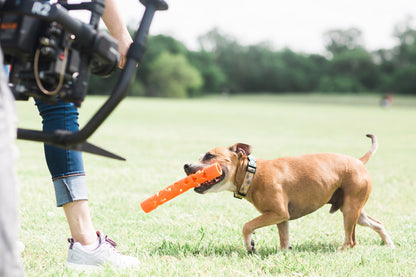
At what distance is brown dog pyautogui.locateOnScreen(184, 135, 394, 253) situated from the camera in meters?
3.52

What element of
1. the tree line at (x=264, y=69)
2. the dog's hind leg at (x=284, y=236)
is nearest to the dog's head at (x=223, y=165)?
the dog's hind leg at (x=284, y=236)

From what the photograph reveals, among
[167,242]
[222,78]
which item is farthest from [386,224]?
[222,78]

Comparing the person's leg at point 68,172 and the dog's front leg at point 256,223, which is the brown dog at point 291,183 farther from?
the person's leg at point 68,172

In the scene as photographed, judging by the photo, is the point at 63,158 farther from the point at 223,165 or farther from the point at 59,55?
the point at 223,165

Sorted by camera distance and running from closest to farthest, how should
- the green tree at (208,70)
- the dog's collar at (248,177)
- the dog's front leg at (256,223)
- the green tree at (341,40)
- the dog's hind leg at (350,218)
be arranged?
the dog's front leg at (256,223) < the dog's collar at (248,177) < the dog's hind leg at (350,218) < the green tree at (208,70) < the green tree at (341,40)

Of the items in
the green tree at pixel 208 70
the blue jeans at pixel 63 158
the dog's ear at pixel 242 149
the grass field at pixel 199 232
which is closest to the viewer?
the blue jeans at pixel 63 158

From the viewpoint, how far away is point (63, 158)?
9.05 feet

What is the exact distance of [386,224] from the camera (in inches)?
174

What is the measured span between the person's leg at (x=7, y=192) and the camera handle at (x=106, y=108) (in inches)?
12.5

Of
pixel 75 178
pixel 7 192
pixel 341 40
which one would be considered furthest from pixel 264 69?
pixel 7 192

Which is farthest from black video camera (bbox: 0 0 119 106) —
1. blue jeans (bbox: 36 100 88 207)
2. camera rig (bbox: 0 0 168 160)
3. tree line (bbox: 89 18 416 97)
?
tree line (bbox: 89 18 416 97)

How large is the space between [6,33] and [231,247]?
2.48m

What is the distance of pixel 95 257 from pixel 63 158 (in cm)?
69

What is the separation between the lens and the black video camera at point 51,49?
1.71 metres
